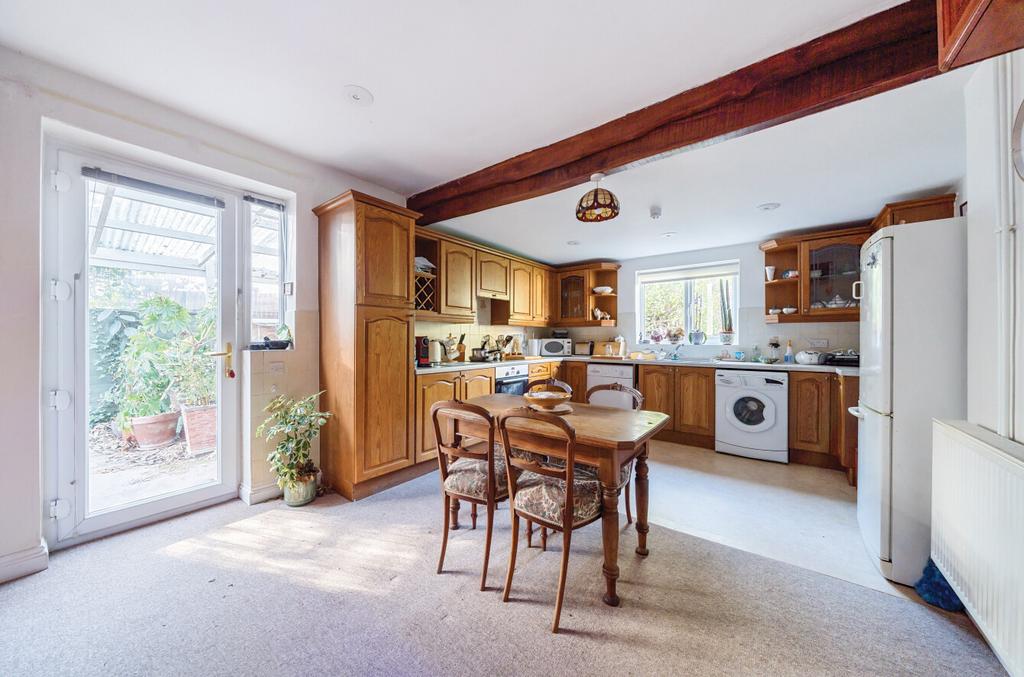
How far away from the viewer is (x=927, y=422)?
1.67 metres

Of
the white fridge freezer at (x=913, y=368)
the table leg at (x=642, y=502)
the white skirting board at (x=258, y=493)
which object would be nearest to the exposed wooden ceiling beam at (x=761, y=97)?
the white fridge freezer at (x=913, y=368)

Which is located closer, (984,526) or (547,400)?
(984,526)

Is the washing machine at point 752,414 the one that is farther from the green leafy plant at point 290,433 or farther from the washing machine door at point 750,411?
the green leafy plant at point 290,433

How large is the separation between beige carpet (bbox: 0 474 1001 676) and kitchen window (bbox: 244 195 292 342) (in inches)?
54.7

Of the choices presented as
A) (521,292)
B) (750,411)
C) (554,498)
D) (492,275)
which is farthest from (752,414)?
(492,275)

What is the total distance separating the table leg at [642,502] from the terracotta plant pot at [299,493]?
218 cm

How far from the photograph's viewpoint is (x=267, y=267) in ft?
8.84

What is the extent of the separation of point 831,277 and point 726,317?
1038 millimetres

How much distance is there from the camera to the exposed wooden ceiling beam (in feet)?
4.53

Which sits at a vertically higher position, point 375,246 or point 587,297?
point 375,246

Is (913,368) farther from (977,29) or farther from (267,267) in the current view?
(267,267)

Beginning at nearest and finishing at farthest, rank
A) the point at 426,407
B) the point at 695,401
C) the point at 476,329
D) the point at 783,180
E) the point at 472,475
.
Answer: the point at 472,475, the point at 783,180, the point at 426,407, the point at 695,401, the point at 476,329

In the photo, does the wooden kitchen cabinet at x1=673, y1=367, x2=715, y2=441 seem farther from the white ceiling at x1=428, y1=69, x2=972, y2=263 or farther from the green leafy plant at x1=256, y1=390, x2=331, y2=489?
the green leafy plant at x1=256, y1=390, x2=331, y2=489

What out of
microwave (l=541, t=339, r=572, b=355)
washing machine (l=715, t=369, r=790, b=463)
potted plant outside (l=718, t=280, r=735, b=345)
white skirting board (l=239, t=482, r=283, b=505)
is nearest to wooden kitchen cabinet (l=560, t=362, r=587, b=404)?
microwave (l=541, t=339, r=572, b=355)
